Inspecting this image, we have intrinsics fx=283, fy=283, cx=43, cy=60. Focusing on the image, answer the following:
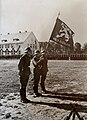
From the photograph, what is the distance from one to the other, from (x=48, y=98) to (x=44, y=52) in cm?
37

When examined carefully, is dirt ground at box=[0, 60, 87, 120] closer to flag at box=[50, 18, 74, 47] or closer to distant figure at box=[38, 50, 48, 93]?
distant figure at box=[38, 50, 48, 93]

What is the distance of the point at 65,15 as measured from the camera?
1.99 meters

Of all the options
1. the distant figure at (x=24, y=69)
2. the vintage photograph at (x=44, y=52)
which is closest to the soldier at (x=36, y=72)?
the vintage photograph at (x=44, y=52)

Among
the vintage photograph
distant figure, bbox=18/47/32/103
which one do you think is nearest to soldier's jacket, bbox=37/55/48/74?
Result: the vintage photograph

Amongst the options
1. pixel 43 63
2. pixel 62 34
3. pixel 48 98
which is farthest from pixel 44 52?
pixel 48 98

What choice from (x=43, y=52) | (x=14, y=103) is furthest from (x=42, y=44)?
(x=14, y=103)

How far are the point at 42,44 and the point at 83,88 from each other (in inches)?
19.1

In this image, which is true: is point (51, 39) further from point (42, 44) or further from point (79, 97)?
point (79, 97)

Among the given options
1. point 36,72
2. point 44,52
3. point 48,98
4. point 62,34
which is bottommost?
point 48,98

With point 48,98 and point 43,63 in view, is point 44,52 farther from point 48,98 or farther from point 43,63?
point 48,98

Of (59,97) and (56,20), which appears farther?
(59,97)

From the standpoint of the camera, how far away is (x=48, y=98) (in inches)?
86.4

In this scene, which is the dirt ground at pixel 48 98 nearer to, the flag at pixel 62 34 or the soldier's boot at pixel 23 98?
the soldier's boot at pixel 23 98

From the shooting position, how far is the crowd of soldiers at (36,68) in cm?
213
